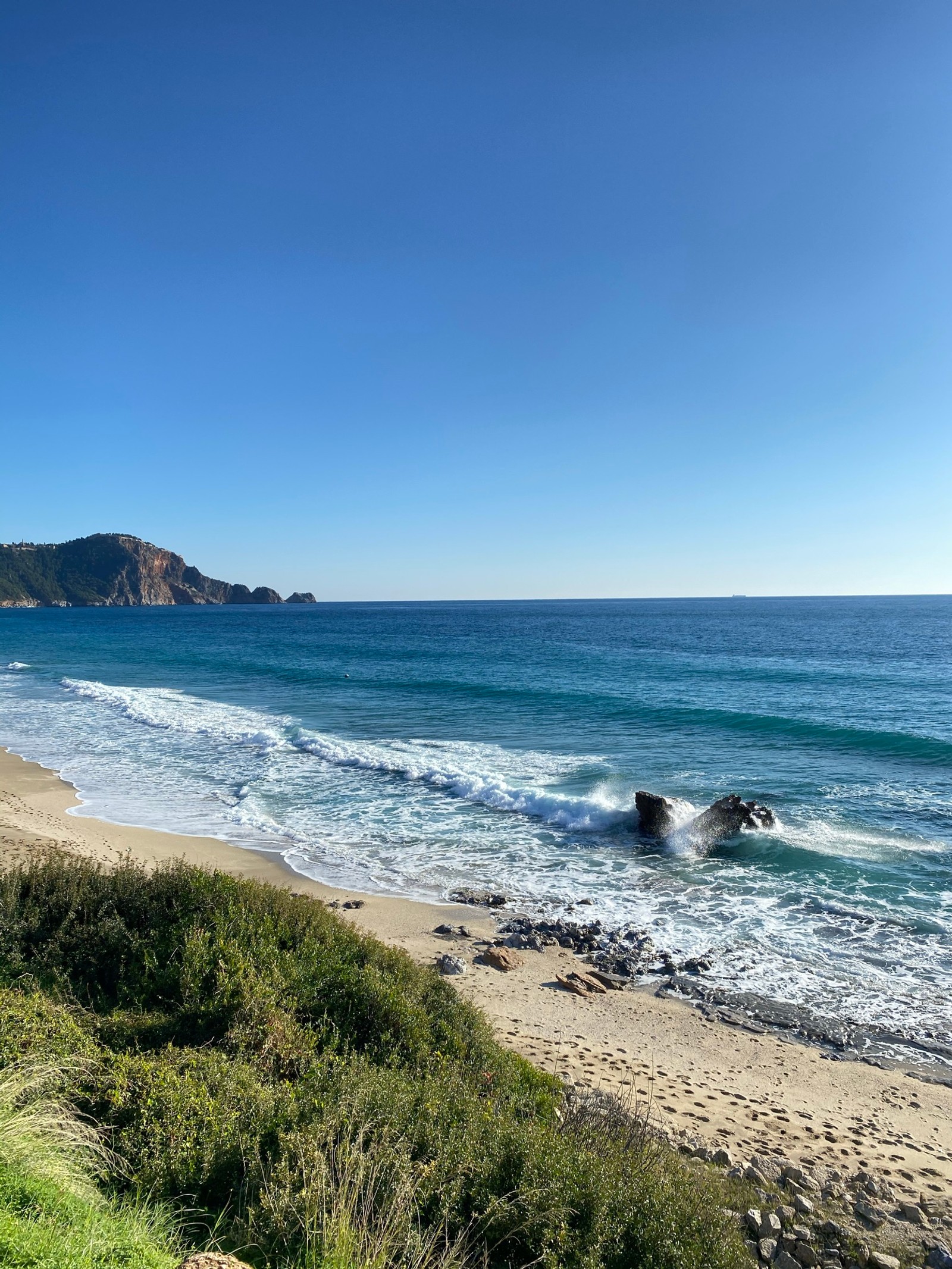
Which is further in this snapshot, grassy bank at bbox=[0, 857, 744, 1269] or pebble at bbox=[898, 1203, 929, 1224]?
pebble at bbox=[898, 1203, 929, 1224]

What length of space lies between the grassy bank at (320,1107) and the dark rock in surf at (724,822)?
35.1 ft

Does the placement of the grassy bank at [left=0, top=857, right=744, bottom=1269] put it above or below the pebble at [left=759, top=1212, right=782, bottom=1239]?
above

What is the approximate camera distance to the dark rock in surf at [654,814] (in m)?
17.4

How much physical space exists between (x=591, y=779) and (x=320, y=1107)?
1739 cm

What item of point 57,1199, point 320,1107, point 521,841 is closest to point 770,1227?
point 320,1107

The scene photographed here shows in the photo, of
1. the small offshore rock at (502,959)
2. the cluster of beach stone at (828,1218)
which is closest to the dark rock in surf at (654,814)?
the small offshore rock at (502,959)

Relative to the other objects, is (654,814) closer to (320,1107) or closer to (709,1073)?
(709,1073)

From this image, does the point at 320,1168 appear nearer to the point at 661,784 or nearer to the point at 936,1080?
the point at 936,1080

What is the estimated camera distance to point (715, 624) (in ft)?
335

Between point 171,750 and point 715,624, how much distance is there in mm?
89102

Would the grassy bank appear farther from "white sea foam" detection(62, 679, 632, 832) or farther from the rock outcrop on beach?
"white sea foam" detection(62, 679, 632, 832)

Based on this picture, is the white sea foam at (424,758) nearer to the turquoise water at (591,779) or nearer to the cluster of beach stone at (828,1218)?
the turquoise water at (591,779)

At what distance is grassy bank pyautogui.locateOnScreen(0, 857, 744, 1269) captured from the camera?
4.23 meters

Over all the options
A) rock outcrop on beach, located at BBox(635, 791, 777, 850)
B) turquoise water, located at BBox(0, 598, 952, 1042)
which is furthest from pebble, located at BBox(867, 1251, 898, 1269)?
rock outcrop on beach, located at BBox(635, 791, 777, 850)
